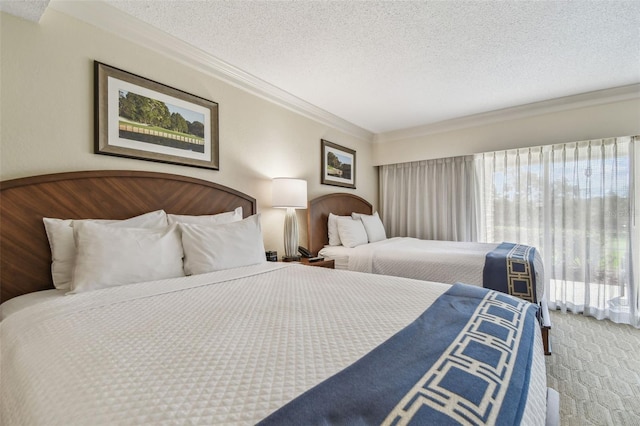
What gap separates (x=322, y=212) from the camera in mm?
3523

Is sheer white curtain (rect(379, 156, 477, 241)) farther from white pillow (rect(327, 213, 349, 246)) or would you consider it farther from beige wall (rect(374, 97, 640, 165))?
white pillow (rect(327, 213, 349, 246))

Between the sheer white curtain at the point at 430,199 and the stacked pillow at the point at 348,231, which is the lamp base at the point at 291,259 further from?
the sheer white curtain at the point at 430,199

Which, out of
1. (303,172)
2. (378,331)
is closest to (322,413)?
(378,331)

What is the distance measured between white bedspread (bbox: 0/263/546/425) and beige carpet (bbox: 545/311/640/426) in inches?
45.0

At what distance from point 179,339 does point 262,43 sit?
7.00 ft

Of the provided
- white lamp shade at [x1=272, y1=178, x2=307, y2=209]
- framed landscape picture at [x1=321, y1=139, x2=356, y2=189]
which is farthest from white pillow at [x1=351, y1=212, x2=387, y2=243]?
white lamp shade at [x1=272, y1=178, x2=307, y2=209]

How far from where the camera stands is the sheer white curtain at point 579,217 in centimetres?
291

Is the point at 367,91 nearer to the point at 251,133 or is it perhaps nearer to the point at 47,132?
the point at 251,133

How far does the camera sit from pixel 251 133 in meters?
2.79

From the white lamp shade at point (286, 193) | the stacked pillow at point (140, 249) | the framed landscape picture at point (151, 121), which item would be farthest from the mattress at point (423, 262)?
the framed landscape picture at point (151, 121)

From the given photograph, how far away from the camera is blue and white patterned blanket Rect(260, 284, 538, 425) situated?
21.5 inches

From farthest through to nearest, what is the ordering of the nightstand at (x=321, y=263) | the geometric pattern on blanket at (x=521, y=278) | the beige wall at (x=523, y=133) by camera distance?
the beige wall at (x=523, y=133) → the nightstand at (x=321, y=263) → the geometric pattern on blanket at (x=521, y=278)

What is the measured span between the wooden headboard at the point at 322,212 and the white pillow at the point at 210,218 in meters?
1.09

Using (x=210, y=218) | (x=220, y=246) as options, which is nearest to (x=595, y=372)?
(x=220, y=246)
